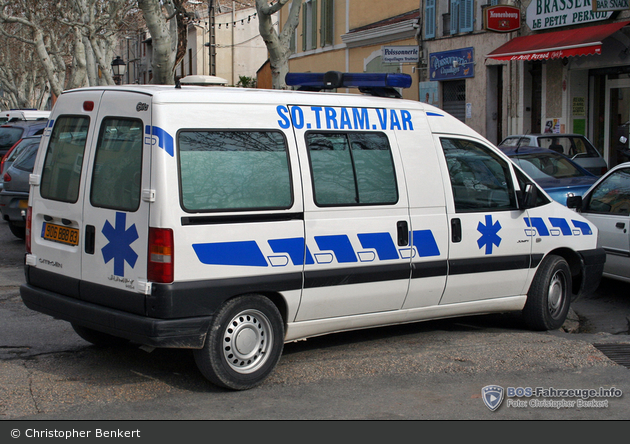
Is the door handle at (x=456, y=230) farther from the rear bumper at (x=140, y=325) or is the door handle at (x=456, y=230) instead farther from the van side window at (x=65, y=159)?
the van side window at (x=65, y=159)

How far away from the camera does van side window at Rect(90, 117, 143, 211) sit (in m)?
4.77

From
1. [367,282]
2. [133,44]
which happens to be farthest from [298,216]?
[133,44]

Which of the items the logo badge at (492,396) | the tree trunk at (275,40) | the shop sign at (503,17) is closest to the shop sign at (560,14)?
the shop sign at (503,17)

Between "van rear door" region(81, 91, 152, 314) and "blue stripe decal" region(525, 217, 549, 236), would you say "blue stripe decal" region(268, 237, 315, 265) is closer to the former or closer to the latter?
"van rear door" region(81, 91, 152, 314)

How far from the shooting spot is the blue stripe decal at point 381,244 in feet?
17.8

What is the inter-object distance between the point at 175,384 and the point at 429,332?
2491mm

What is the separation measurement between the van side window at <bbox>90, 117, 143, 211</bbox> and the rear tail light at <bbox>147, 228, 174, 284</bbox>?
10.2 inches

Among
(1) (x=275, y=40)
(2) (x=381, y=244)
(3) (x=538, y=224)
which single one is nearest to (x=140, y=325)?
(2) (x=381, y=244)

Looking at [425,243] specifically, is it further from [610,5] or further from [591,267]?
[610,5]

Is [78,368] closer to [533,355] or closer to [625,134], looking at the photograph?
[533,355]

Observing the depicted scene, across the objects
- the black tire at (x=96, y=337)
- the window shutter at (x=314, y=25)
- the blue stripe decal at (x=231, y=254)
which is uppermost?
the window shutter at (x=314, y=25)

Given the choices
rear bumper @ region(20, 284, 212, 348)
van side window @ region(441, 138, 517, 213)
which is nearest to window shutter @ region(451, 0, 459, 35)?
van side window @ region(441, 138, 517, 213)

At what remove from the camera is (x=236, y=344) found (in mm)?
4965

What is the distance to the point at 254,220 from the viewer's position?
4934 mm
